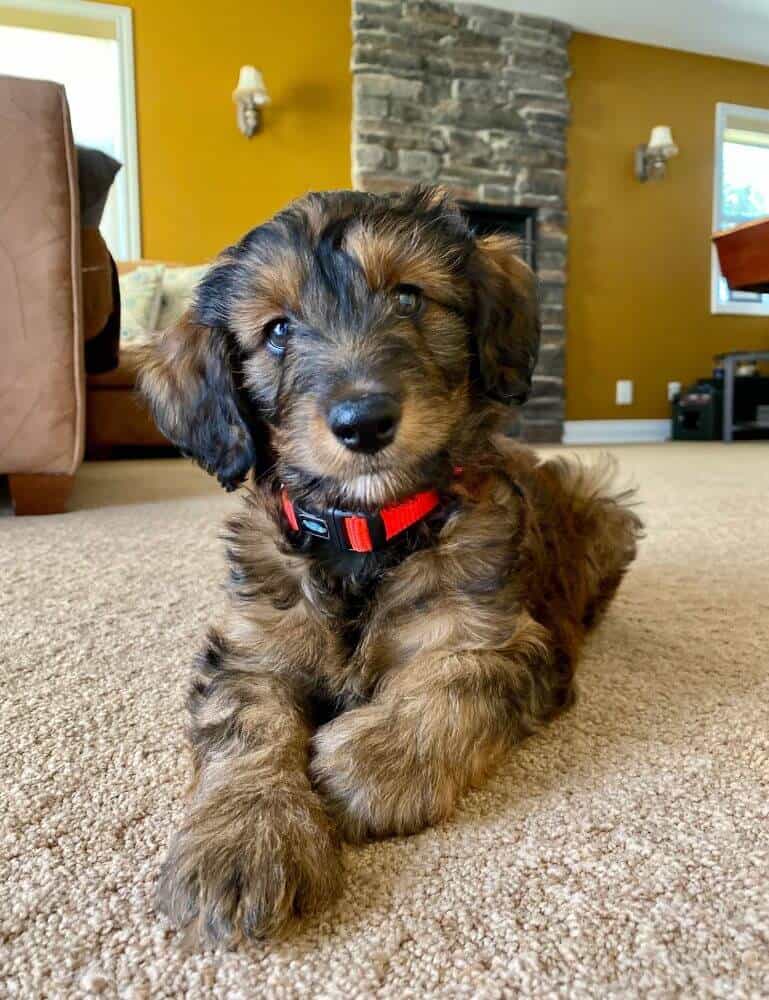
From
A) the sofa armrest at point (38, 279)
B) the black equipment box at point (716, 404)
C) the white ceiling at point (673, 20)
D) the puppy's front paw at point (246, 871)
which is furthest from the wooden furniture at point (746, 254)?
the puppy's front paw at point (246, 871)

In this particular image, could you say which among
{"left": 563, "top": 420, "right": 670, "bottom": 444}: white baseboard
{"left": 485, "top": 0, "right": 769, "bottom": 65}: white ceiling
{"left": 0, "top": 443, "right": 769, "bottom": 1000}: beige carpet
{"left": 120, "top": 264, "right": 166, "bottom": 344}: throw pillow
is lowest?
{"left": 0, "top": 443, "right": 769, "bottom": 1000}: beige carpet

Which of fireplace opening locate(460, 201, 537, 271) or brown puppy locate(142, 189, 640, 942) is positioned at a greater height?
fireplace opening locate(460, 201, 537, 271)

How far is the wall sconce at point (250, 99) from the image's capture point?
6309 mm

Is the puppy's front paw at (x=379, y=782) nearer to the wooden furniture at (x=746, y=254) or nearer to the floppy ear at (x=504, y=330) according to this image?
the floppy ear at (x=504, y=330)

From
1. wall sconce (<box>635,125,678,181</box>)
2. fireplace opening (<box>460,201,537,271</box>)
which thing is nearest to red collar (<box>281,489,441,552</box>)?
fireplace opening (<box>460,201,537,271</box>)

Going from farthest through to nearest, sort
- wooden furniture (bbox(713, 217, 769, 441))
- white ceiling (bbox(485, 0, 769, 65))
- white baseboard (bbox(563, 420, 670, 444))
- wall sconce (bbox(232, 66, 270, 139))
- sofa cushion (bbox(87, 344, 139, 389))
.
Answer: white baseboard (bbox(563, 420, 670, 444)) < white ceiling (bbox(485, 0, 769, 65)) < wall sconce (bbox(232, 66, 270, 139)) < sofa cushion (bbox(87, 344, 139, 389)) < wooden furniture (bbox(713, 217, 769, 441))

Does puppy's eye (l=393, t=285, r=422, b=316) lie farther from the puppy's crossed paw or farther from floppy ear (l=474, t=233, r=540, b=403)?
the puppy's crossed paw

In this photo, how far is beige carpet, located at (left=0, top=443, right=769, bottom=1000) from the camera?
613mm

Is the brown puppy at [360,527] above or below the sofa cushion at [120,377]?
below

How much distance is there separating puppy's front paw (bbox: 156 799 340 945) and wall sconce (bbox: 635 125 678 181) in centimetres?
825

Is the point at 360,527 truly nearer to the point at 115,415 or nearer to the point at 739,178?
the point at 115,415

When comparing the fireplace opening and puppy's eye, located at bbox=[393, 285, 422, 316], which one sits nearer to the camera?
puppy's eye, located at bbox=[393, 285, 422, 316]

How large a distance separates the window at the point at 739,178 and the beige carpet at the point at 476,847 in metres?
7.87

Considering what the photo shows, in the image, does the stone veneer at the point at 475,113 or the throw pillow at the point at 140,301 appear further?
the stone veneer at the point at 475,113
